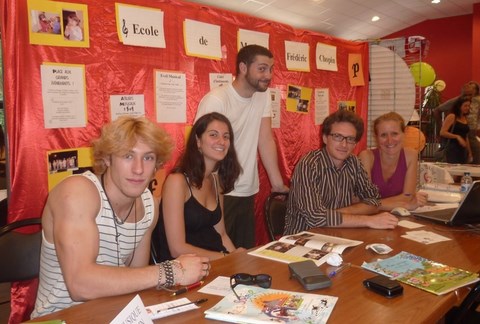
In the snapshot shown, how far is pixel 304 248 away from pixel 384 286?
455mm

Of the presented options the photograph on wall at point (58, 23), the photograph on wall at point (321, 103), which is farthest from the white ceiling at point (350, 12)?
the photograph on wall at point (58, 23)

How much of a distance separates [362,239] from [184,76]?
1.68 meters

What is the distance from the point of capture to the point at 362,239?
1928 millimetres

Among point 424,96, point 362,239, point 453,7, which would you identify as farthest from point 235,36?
point 453,7

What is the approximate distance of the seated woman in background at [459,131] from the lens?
551cm

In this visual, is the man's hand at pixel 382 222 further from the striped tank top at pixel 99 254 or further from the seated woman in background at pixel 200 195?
the striped tank top at pixel 99 254

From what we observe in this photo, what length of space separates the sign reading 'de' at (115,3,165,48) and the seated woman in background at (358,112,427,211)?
151cm

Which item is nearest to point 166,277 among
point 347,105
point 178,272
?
A: point 178,272

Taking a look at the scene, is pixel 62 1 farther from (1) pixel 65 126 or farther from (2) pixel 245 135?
(2) pixel 245 135

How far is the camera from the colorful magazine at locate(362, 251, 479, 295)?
1.40 m

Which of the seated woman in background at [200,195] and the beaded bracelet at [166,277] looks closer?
the beaded bracelet at [166,277]

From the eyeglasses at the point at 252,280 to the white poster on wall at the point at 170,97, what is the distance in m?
1.68

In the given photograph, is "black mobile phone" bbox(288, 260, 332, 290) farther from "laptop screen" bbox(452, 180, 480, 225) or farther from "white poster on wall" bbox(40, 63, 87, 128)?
"white poster on wall" bbox(40, 63, 87, 128)

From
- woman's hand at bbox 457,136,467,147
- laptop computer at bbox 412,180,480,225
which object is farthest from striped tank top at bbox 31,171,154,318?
woman's hand at bbox 457,136,467,147
